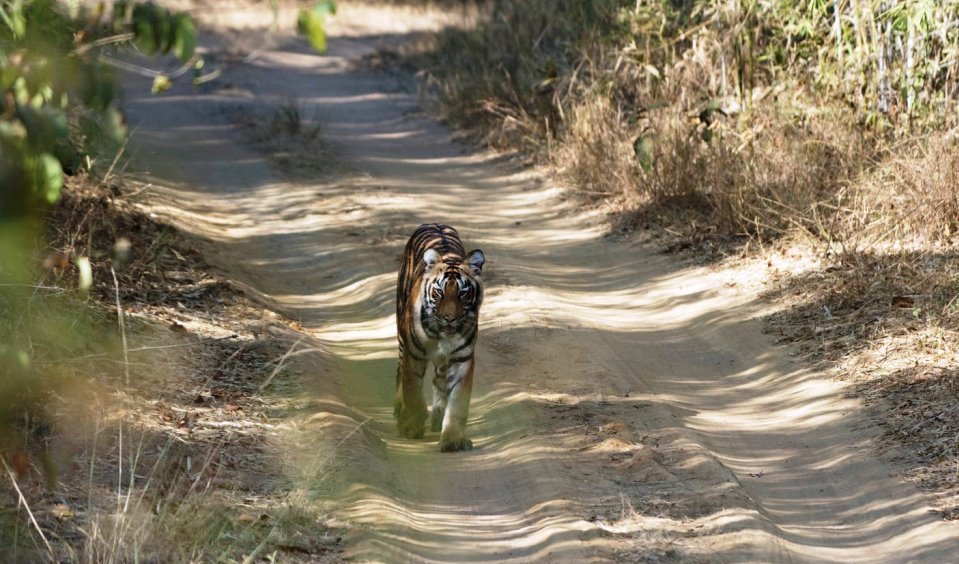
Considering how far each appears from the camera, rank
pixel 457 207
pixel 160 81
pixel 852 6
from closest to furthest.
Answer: pixel 160 81
pixel 852 6
pixel 457 207

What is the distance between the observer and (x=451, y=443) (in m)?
6.33

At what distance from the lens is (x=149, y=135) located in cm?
1597

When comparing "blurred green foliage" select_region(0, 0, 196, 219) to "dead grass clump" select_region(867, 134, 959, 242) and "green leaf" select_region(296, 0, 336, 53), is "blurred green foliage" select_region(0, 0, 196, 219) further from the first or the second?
"dead grass clump" select_region(867, 134, 959, 242)

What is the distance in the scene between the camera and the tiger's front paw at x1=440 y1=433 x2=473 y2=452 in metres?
6.33

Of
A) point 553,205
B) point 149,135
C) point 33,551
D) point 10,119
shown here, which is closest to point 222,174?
point 149,135

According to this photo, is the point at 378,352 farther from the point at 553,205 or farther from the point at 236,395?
the point at 553,205

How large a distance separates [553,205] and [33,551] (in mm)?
9275

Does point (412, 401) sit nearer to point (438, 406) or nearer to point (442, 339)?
point (438, 406)

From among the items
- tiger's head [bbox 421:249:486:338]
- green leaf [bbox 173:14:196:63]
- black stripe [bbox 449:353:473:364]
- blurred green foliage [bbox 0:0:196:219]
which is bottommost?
black stripe [bbox 449:353:473:364]

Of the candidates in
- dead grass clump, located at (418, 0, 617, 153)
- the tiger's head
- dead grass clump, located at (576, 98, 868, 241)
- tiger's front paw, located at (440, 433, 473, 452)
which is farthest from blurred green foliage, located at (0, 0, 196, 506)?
dead grass clump, located at (418, 0, 617, 153)

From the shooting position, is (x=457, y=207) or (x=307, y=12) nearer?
(x=307, y=12)

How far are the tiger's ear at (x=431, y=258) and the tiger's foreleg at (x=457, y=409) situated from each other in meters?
0.59

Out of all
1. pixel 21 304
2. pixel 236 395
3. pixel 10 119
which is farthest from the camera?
pixel 236 395

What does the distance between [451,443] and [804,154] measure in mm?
5673
